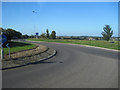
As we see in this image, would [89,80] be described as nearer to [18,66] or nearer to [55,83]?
[55,83]

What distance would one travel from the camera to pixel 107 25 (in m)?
43.8

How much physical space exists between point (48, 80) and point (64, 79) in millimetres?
777

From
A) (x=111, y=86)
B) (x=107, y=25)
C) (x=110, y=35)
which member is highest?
(x=107, y=25)

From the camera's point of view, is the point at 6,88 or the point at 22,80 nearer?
the point at 6,88

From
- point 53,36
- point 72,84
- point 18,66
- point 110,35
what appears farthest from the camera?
point 53,36

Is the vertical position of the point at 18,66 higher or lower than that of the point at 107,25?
lower

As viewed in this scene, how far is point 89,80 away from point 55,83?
5.49ft

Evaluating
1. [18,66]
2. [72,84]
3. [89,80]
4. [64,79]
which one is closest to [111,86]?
[89,80]

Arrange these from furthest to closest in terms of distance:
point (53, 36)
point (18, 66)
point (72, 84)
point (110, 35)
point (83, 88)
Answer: point (53, 36)
point (110, 35)
point (18, 66)
point (72, 84)
point (83, 88)

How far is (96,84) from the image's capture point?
15.8 ft

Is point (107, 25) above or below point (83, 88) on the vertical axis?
above

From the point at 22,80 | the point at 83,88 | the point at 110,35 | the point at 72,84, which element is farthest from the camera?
the point at 110,35

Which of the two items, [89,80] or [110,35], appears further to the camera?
[110,35]

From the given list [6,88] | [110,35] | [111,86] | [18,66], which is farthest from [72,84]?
[110,35]
